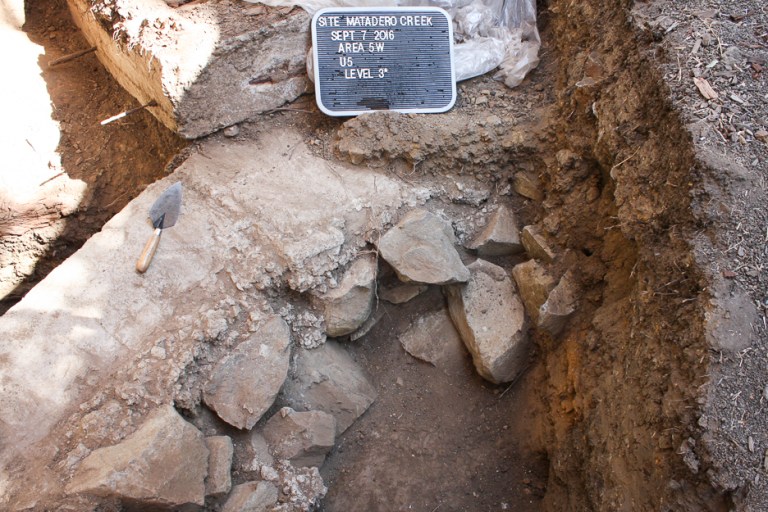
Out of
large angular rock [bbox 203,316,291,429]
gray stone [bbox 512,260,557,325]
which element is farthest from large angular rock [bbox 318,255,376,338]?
A: gray stone [bbox 512,260,557,325]

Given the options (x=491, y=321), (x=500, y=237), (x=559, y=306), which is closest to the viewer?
(x=559, y=306)

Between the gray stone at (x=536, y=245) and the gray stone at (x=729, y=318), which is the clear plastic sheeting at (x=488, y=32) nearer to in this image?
the gray stone at (x=536, y=245)

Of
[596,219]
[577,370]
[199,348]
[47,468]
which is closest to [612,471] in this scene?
[577,370]

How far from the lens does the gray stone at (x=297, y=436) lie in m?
2.66

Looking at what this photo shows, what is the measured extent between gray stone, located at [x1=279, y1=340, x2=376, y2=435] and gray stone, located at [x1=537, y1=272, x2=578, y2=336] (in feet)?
2.95

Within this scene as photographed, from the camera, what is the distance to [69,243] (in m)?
4.02

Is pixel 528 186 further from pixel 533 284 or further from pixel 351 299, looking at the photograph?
pixel 351 299

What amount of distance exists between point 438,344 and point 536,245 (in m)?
0.68

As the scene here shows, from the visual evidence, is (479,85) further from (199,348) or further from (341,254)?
(199,348)

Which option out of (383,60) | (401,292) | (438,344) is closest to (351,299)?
(401,292)

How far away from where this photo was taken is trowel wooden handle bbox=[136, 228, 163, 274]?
2.78 metres

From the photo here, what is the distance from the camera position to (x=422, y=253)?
2957 mm

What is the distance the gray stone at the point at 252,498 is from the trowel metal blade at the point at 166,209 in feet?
4.08

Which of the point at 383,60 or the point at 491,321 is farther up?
the point at 383,60
